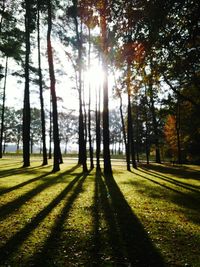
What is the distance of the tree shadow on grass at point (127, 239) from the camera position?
515 cm

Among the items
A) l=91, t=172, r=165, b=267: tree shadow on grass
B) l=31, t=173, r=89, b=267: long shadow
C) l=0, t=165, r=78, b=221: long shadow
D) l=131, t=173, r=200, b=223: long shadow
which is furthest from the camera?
l=131, t=173, r=200, b=223: long shadow

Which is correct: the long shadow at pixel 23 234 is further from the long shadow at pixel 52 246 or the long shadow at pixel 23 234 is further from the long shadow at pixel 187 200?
the long shadow at pixel 187 200

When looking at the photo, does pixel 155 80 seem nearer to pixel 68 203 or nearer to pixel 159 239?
pixel 68 203

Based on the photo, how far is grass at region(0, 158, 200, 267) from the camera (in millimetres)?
5242

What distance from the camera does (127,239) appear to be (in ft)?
20.6

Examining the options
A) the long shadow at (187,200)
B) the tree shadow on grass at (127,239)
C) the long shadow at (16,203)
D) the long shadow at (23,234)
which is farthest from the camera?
the long shadow at (187,200)

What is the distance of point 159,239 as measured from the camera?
248 inches

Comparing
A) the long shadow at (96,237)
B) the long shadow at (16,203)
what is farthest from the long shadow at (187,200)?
the long shadow at (16,203)

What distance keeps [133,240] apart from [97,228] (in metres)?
1.17

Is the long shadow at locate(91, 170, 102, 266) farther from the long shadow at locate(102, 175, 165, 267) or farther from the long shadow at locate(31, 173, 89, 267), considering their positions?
the long shadow at locate(31, 173, 89, 267)

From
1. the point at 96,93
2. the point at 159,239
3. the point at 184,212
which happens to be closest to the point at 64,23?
the point at 96,93

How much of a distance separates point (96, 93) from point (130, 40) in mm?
18892

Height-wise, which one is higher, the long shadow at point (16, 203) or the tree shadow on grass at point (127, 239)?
the long shadow at point (16, 203)

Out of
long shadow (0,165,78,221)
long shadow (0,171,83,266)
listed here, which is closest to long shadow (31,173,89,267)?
long shadow (0,171,83,266)
